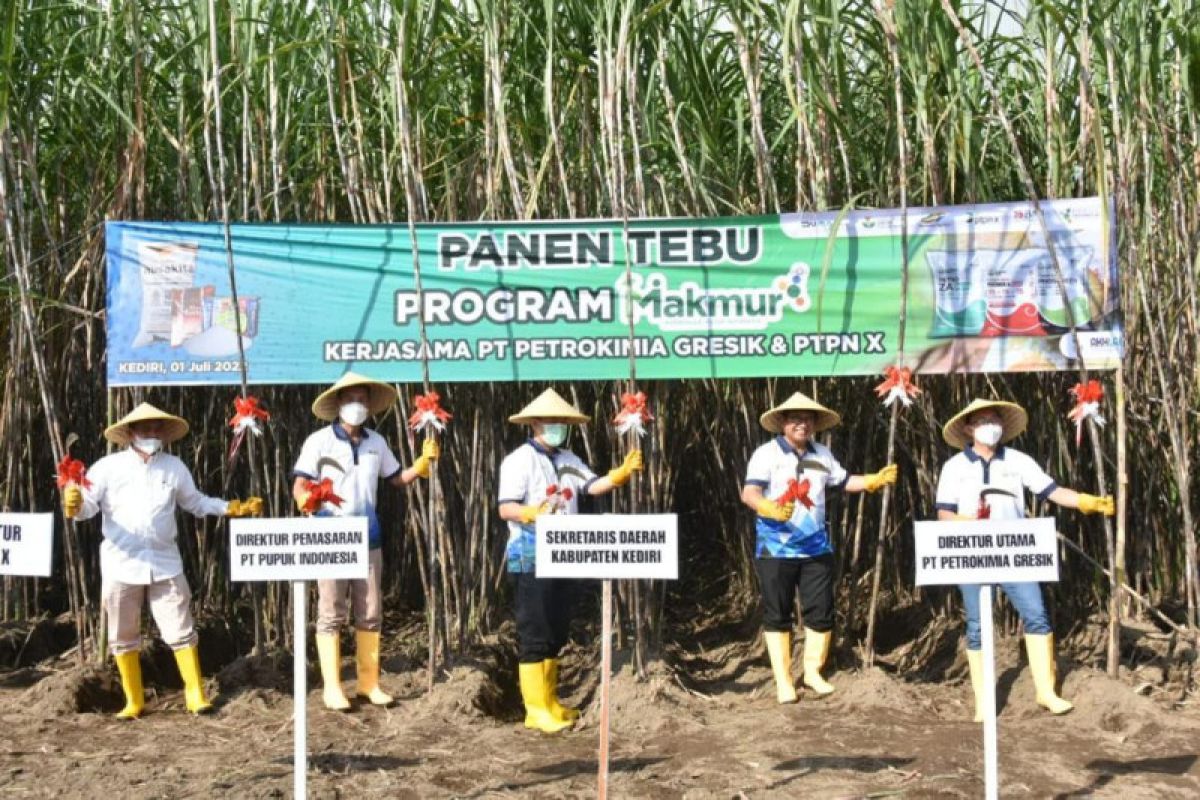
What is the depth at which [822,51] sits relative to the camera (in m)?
5.11

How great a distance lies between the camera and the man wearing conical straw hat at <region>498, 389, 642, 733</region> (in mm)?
4680

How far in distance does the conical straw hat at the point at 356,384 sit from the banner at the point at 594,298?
17cm

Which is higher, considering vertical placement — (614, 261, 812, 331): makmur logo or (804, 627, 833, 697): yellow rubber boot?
(614, 261, 812, 331): makmur logo

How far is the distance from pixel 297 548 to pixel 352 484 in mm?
1177

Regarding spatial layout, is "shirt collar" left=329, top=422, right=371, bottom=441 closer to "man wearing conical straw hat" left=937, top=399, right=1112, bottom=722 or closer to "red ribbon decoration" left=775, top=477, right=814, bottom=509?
"red ribbon decoration" left=775, top=477, right=814, bottom=509

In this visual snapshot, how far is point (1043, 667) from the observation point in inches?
184

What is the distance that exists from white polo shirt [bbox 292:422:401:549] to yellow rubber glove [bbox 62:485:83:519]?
772 millimetres

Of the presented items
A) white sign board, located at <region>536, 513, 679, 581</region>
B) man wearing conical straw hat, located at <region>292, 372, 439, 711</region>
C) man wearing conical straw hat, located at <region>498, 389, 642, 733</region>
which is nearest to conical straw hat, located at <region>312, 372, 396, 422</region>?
man wearing conical straw hat, located at <region>292, 372, 439, 711</region>

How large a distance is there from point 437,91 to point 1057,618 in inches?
139

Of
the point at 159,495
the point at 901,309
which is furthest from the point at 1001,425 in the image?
the point at 159,495

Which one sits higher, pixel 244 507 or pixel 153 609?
pixel 244 507

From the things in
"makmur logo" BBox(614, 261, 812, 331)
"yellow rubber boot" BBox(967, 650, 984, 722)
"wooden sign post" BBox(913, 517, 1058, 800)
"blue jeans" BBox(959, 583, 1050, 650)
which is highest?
"makmur logo" BBox(614, 261, 812, 331)

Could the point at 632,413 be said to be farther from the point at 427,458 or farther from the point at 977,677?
the point at 977,677

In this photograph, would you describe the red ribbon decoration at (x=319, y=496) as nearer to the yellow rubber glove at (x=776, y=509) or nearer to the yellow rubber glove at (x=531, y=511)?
the yellow rubber glove at (x=531, y=511)
